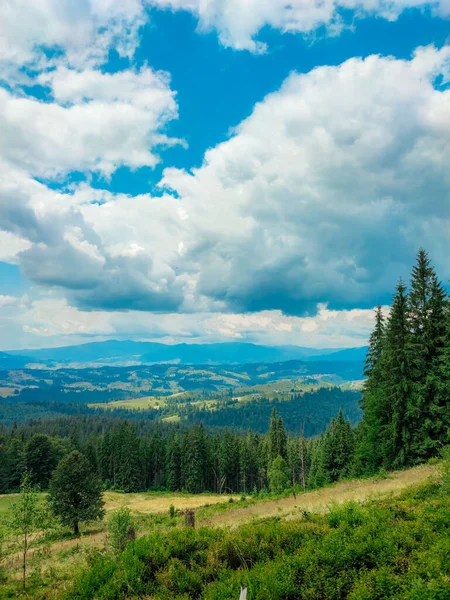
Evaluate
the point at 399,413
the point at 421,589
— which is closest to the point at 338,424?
the point at 399,413

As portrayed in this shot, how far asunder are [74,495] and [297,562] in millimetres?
38580

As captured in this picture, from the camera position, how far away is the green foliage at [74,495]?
Answer: 122 ft

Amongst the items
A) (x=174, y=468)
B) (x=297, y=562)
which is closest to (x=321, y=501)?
(x=297, y=562)

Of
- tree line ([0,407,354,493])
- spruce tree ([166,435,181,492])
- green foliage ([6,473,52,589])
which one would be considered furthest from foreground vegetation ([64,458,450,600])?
spruce tree ([166,435,181,492])

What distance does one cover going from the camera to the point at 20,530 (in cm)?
1652

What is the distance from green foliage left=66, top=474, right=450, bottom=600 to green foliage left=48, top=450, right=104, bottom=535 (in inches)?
1338

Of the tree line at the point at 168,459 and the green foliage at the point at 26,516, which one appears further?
the tree line at the point at 168,459

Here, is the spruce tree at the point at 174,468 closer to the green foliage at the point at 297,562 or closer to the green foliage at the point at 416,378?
the green foliage at the point at 416,378

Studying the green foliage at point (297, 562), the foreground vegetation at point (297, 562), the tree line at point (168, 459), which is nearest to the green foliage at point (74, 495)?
the foreground vegetation at point (297, 562)

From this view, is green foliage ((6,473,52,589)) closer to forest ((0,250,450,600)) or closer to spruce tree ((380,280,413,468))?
forest ((0,250,450,600))

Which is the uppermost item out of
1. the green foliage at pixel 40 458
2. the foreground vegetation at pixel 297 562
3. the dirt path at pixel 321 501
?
the foreground vegetation at pixel 297 562

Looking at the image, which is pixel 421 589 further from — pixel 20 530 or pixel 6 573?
pixel 6 573

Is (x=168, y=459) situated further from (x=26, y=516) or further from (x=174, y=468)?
(x=26, y=516)

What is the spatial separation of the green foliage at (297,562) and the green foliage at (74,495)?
34.0 m
